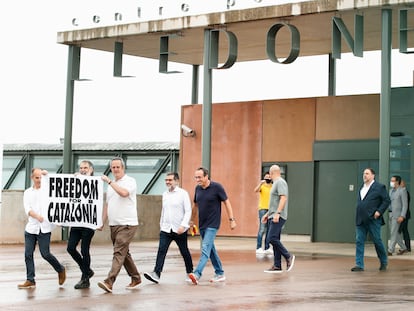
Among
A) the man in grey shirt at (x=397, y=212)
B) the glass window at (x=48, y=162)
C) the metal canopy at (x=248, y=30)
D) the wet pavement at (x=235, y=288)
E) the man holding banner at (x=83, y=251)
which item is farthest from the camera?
the glass window at (x=48, y=162)

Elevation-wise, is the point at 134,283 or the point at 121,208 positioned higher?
the point at 121,208

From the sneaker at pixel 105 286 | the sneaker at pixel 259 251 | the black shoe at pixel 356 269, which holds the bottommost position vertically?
the sneaker at pixel 105 286

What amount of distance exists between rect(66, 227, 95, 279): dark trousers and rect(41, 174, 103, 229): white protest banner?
0.37 feet

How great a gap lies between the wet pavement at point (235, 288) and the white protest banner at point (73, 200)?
946 mm

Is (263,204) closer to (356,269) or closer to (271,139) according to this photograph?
(271,139)

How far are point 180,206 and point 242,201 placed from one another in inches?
624

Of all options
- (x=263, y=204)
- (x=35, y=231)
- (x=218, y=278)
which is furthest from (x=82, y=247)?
(x=263, y=204)

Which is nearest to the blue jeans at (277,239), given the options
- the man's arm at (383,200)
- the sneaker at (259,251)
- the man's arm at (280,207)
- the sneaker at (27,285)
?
the man's arm at (280,207)

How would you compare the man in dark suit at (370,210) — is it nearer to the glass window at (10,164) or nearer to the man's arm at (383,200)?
the man's arm at (383,200)

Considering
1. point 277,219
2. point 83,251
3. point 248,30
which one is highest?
point 248,30

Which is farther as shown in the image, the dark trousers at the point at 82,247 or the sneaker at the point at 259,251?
the sneaker at the point at 259,251

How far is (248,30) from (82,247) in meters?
13.6

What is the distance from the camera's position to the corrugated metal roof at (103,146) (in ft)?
136

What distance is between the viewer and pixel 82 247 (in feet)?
50.6
